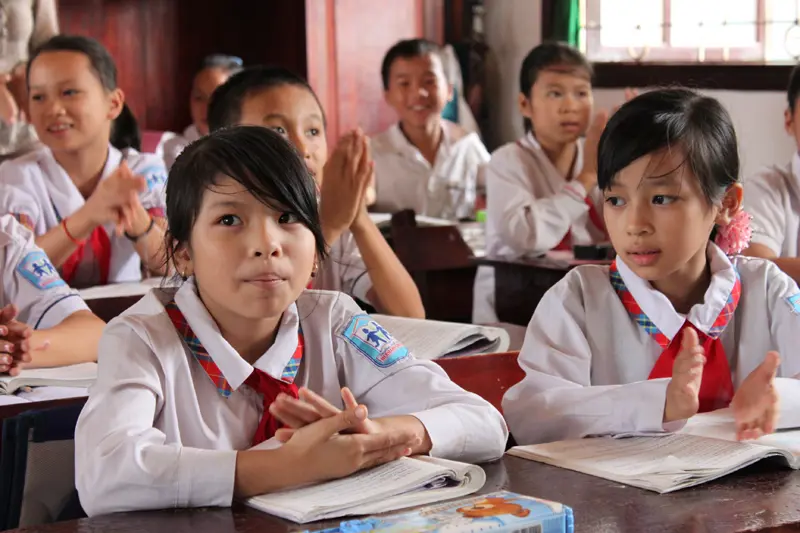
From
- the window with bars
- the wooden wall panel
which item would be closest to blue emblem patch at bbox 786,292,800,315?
the window with bars

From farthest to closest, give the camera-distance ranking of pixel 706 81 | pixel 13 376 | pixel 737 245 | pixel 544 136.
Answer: pixel 706 81 < pixel 544 136 < pixel 13 376 < pixel 737 245

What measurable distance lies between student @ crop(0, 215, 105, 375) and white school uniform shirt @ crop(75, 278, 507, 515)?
0.71m

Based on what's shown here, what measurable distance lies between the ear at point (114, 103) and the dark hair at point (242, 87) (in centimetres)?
82

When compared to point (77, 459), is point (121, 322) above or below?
above

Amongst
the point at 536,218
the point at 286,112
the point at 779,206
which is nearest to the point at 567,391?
the point at 286,112

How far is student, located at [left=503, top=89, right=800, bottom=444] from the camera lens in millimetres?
1737

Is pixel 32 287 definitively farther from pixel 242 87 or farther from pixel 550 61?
pixel 550 61

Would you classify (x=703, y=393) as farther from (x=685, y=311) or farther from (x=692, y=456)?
(x=692, y=456)

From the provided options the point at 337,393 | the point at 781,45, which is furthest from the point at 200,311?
the point at 781,45

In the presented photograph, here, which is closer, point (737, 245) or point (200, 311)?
point (200, 311)

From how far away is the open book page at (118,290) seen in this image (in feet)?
8.81

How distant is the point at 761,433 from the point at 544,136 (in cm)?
252

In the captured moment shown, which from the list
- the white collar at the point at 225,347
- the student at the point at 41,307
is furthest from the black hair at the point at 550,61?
the white collar at the point at 225,347

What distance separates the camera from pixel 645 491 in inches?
52.4
